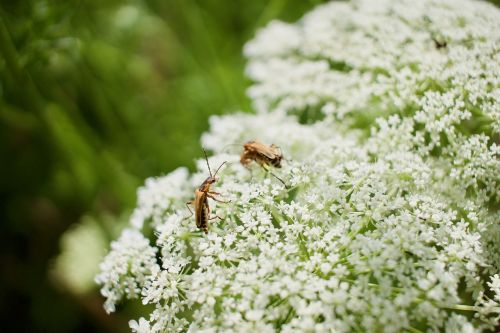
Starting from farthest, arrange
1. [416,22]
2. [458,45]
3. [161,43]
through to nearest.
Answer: [161,43]
[416,22]
[458,45]

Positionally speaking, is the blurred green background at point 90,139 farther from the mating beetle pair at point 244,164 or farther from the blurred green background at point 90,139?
the mating beetle pair at point 244,164

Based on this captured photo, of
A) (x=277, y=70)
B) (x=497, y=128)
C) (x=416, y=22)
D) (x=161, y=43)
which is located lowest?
(x=497, y=128)

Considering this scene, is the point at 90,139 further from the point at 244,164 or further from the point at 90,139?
the point at 244,164

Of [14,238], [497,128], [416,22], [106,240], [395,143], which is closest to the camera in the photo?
[497,128]

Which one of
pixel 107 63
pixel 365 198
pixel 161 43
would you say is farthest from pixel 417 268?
pixel 161 43

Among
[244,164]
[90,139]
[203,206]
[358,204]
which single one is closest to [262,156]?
[244,164]

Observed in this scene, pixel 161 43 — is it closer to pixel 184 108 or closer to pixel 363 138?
pixel 184 108
